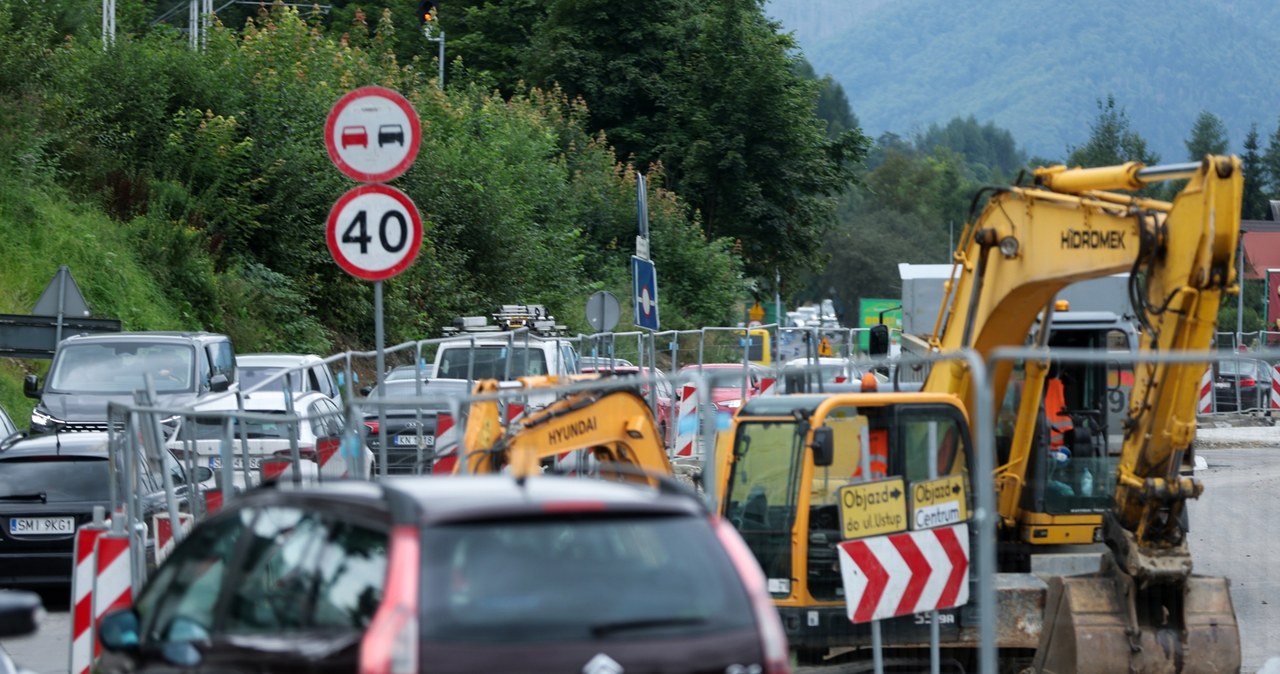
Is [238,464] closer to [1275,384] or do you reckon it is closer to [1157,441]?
[1157,441]

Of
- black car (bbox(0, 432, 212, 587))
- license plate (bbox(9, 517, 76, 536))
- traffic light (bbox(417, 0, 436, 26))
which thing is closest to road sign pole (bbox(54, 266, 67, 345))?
traffic light (bbox(417, 0, 436, 26))

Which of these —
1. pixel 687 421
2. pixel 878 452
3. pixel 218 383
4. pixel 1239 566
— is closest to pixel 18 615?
pixel 878 452

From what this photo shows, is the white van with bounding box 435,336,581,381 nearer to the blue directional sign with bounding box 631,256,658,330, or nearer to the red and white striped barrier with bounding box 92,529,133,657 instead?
the blue directional sign with bounding box 631,256,658,330

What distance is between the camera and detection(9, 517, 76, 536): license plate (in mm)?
13242

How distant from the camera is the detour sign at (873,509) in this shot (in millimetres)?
8688

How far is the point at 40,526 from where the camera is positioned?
13281 millimetres

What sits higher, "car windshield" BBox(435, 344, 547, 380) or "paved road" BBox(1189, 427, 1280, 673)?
"car windshield" BBox(435, 344, 547, 380)

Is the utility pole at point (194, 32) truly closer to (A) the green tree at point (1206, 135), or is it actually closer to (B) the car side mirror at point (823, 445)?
Result: (B) the car side mirror at point (823, 445)

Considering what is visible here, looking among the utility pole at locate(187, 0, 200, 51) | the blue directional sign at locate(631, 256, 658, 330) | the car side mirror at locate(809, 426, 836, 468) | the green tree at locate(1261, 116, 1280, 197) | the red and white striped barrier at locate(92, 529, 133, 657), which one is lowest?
the red and white striped barrier at locate(92, 529, 133, 657)

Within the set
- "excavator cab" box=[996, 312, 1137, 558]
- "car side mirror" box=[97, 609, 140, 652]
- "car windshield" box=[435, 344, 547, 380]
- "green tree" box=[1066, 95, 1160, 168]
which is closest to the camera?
"car side mirror" box=[97, 609, 140, 652]

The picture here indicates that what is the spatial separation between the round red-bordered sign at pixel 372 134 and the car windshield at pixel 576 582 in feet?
21.1

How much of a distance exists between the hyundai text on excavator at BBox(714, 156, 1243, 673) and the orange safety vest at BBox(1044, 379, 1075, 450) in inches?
71.0

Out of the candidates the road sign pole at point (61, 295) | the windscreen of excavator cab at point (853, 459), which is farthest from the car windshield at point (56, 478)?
the road sign pole at point (61, 295)

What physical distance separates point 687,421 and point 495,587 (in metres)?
18.9
